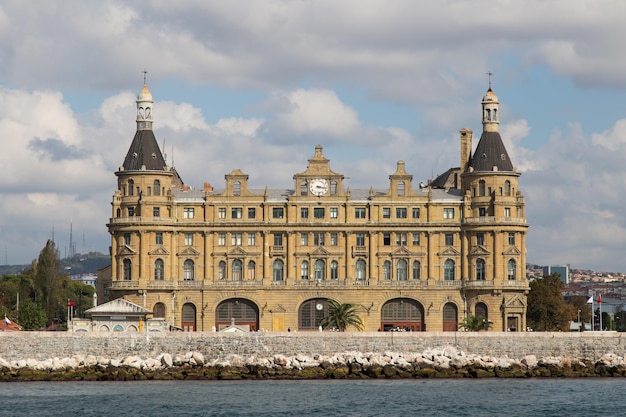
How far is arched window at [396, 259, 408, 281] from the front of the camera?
5458 inches

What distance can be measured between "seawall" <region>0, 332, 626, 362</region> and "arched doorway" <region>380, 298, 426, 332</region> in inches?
873

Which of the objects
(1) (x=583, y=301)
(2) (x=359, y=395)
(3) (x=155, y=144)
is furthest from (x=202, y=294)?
(1) (x=583, y=301)

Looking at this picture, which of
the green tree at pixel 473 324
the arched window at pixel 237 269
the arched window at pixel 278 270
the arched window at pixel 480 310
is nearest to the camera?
the green tree at pixel 473 324

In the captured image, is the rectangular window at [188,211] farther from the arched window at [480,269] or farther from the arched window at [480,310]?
the arched window at [480,310]

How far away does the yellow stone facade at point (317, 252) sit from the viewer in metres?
138

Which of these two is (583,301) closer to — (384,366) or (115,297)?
(115,297)

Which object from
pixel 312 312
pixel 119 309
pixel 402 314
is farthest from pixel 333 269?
pixel 119 309

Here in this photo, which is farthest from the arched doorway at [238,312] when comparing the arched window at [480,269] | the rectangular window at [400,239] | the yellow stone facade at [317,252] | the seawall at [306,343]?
the seawall at [306,343]

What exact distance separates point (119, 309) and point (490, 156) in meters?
37.1

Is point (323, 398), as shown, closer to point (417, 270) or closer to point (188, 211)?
point (417, 270)

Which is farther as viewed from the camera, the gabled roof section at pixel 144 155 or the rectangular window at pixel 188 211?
the gabled roof section at pixel 144 155

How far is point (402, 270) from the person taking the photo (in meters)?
139

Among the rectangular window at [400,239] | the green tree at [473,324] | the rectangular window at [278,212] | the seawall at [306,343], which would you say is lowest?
the seawall at [306,343]

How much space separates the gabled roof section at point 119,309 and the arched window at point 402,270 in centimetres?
2417
